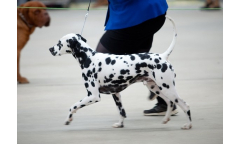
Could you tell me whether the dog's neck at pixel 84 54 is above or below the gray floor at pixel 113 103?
above

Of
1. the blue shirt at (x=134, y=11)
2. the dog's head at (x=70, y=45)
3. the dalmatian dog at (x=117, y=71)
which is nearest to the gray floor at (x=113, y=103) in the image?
the dalmatian dog at (x=117, y=71)

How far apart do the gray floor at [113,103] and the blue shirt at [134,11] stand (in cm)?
116

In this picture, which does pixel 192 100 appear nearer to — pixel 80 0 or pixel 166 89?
pixel 166 89

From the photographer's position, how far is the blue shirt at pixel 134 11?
16.6ft

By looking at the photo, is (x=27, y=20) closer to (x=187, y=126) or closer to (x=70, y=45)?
(x=70, y=45)

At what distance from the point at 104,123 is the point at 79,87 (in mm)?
2173

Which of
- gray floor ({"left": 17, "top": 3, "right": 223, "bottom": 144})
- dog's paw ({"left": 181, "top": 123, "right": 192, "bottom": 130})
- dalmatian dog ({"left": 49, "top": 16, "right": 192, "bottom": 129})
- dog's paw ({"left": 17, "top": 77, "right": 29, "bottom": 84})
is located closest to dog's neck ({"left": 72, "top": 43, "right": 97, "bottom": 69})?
dalmatian dog ({"left": 49, "top": 16, "right": 192, "bottom": 129})

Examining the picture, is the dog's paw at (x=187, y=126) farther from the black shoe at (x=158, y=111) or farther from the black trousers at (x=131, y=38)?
the black trousers at (x=131, y=38)

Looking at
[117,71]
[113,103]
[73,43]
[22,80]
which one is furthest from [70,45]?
[22,80]

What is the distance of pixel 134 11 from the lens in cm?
507

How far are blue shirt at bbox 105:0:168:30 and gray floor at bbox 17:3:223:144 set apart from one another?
1.16m

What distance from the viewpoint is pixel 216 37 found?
39.5 feet

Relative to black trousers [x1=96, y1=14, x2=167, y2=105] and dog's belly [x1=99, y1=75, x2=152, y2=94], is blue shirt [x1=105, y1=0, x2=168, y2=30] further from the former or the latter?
dog's belly [x1=99, y1=75, x2=152, y2=94]

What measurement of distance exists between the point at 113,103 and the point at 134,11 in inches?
68.5
